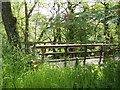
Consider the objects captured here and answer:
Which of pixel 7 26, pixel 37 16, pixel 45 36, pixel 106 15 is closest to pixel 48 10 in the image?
pixel 37 16

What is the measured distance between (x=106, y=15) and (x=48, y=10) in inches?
403

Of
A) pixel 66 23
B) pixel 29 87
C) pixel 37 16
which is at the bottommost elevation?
pixel 29 87

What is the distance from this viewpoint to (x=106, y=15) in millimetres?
1778

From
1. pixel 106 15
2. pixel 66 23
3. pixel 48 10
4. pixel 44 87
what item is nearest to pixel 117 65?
pixel 106 15

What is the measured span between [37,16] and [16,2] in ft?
7.38

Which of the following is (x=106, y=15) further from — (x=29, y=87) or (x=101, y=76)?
(x=29, y=87)

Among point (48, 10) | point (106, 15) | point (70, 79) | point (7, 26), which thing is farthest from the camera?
point (48, 10)

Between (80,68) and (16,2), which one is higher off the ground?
(16,2)

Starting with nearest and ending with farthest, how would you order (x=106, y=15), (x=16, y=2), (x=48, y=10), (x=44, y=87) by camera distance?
(x=44, y=87) < (x=106, y=15) < (x=16, y=2) < (x=48, y=10)

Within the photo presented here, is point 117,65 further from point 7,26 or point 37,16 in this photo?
point 37,16

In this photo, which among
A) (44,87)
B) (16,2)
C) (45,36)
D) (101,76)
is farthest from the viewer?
(45,36)

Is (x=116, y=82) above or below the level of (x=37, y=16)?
below

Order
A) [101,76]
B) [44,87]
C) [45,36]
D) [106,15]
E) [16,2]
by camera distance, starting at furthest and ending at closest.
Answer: [45,36]
[16,2]
[106,15]
[101,76]
[44,87]

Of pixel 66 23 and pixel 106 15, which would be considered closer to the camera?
pixel 66 23
